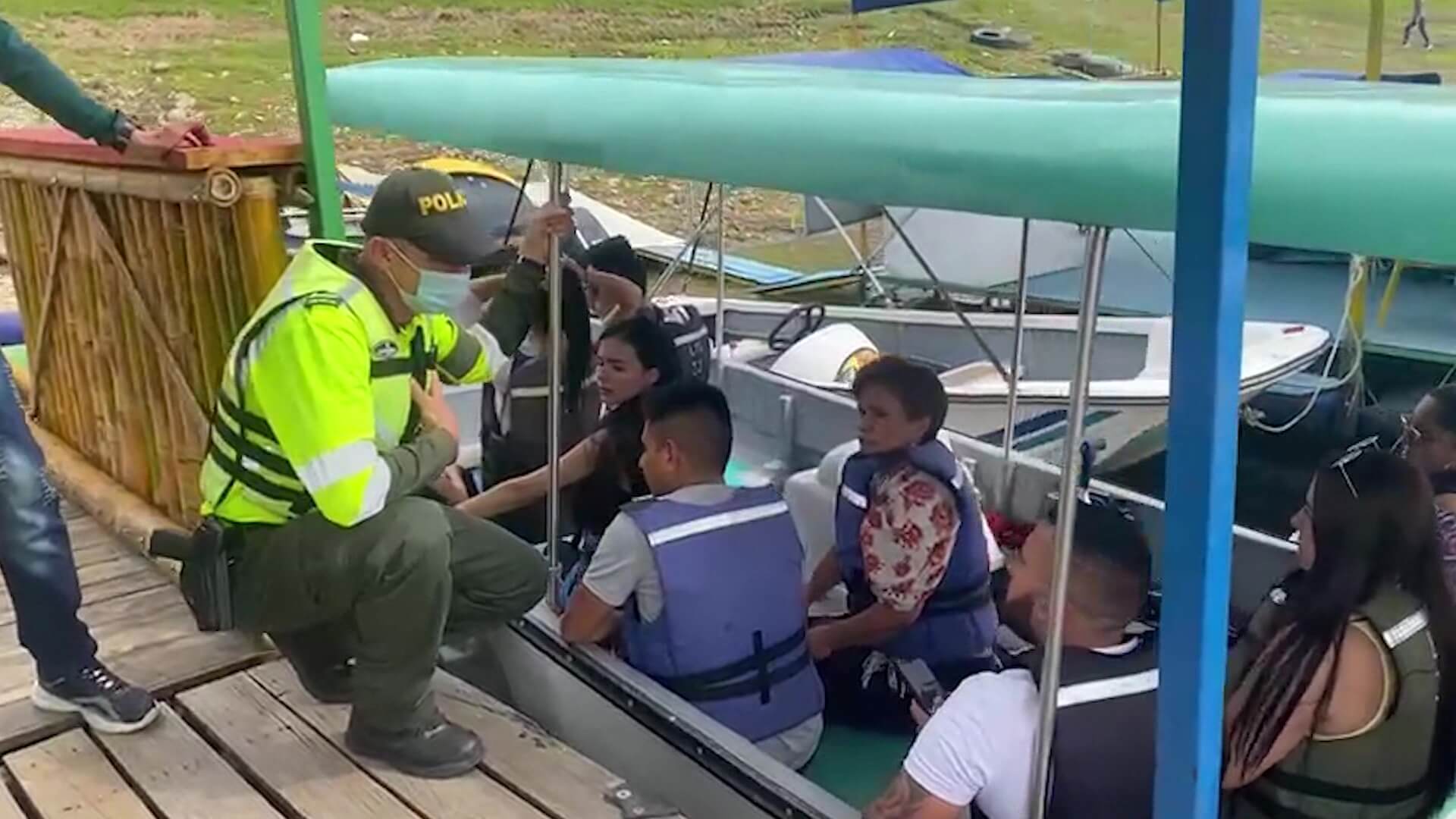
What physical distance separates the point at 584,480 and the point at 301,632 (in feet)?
3.48

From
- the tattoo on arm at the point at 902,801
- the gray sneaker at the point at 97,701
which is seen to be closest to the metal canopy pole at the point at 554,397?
the gray sneaker at the point at 97,701

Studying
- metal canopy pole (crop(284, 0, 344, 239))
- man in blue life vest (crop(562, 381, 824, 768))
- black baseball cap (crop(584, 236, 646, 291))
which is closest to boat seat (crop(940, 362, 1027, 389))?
black baseball cap (crop(584, 236, 646, 291))

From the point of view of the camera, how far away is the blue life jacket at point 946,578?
3.27 meters

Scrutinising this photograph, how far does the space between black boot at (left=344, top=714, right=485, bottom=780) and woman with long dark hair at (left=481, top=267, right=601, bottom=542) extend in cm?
125

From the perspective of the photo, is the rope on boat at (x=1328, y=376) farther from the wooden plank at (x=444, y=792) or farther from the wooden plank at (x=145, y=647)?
the wooden plank at (x=145, y=647)

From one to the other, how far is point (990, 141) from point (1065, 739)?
3.06ft

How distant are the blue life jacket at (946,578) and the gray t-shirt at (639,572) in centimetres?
45

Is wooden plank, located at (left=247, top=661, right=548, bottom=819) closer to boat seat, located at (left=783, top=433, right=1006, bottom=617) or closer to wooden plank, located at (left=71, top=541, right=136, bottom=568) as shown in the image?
wooden plank, located at (left=71, top=541, right=136, bottom=568)

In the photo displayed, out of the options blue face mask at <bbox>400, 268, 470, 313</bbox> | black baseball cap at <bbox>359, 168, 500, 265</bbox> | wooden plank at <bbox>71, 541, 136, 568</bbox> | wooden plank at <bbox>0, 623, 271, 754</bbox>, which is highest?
black baseball cap at <bbox>359, 168, 500, 265</bbox>

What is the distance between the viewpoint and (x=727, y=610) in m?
2.93

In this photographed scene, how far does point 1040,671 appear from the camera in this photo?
7.12ft

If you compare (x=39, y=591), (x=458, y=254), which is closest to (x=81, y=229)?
(x=39, y=591)

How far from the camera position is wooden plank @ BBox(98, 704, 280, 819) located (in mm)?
2652

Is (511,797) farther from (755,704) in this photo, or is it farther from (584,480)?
(584,480)
